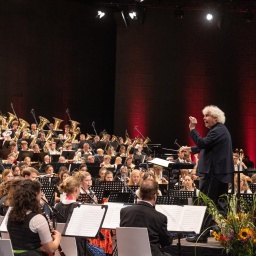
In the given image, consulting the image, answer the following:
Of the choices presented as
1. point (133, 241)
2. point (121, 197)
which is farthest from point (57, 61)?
point (133, 241)

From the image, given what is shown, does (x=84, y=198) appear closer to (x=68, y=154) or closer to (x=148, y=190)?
(x=148, y=190)

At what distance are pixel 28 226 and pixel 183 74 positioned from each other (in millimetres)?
16900

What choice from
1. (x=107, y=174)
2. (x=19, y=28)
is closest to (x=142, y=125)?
(x=19, y=28)

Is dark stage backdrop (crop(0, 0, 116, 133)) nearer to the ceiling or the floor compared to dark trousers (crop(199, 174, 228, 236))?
nearer to the ceiling

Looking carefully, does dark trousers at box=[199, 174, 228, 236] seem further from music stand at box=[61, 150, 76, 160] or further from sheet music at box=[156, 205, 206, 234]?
music stand at box=[61, 150, 76, 160]

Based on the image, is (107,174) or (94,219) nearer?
(94,219)

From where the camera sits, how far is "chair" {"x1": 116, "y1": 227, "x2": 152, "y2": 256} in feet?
18.7

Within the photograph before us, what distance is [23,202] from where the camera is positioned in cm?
523

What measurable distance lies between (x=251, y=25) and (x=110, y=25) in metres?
5.82

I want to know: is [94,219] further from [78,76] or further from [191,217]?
[78,76]

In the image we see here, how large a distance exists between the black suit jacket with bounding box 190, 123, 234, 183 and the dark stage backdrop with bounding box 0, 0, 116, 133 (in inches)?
600

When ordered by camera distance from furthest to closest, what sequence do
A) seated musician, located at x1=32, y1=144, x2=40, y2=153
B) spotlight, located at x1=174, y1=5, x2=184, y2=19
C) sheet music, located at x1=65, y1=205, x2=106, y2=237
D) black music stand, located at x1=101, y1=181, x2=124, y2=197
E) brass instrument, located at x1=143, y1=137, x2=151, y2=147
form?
brass instrument, located at x1=143, y1=137, x2=151, y2=147 < spotlight, located at x1=174, y1=5, x2=184, y2=19 < seated musician, located at x1=32, y1=144, x2=40, y2=153 < black music stand, located at x1=101, y1=181, x2=124, y2=197 < sheet music, located at x1=65, y1=205, x2=106, y2=237

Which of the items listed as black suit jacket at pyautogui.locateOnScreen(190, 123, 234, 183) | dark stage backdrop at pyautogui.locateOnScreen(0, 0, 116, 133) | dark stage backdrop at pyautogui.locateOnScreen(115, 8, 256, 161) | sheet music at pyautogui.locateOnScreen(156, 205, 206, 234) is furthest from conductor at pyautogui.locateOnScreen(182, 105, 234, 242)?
dark stage backdrop at pyautogui.locateOnScreen(0, 0, 116, 133)

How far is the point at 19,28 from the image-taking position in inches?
863
